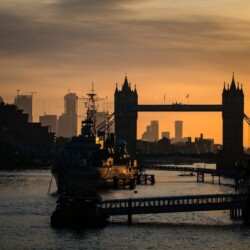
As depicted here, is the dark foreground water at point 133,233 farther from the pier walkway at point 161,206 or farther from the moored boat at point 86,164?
the moored boat at point 86,164

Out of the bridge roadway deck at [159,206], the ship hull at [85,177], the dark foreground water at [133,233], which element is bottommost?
the dark foreground water at [133,233]

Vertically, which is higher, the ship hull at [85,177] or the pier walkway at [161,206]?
the ship hull at [85,177]

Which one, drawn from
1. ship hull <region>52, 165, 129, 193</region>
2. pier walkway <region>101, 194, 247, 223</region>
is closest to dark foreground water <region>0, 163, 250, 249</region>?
pier walkway <region>101, 194, 247, 223</region>


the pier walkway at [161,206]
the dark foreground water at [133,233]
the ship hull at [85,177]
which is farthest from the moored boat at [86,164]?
the pier walkway at [161,206]

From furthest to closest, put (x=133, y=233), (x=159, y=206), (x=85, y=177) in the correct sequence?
(x=85, y=177)
(x=159, y=206)
(x=133, y=233)

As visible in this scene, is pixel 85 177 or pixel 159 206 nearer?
pixel 159 206

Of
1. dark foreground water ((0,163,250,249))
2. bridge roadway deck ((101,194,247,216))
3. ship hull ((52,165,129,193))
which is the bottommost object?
dark foreground water ((0,163,250,249))

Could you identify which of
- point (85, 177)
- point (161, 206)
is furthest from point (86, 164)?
point (161, 206)

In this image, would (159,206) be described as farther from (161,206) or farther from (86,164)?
(86,164)

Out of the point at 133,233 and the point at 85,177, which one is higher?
the point at 85,177

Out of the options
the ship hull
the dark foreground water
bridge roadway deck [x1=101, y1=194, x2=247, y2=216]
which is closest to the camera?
the dark foreground water

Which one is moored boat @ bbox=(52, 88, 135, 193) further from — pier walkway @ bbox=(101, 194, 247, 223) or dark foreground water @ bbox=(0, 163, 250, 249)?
pier walkway @ bbox=(101, 194, 247, 223)

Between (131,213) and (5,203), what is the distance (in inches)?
1226

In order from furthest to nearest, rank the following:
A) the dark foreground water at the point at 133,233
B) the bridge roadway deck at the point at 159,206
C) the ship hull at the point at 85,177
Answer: the ship hull at the point at 85,177 < the bridge roadway deck at the point at 159,206 < the dark foreground water at the point at 133,233
